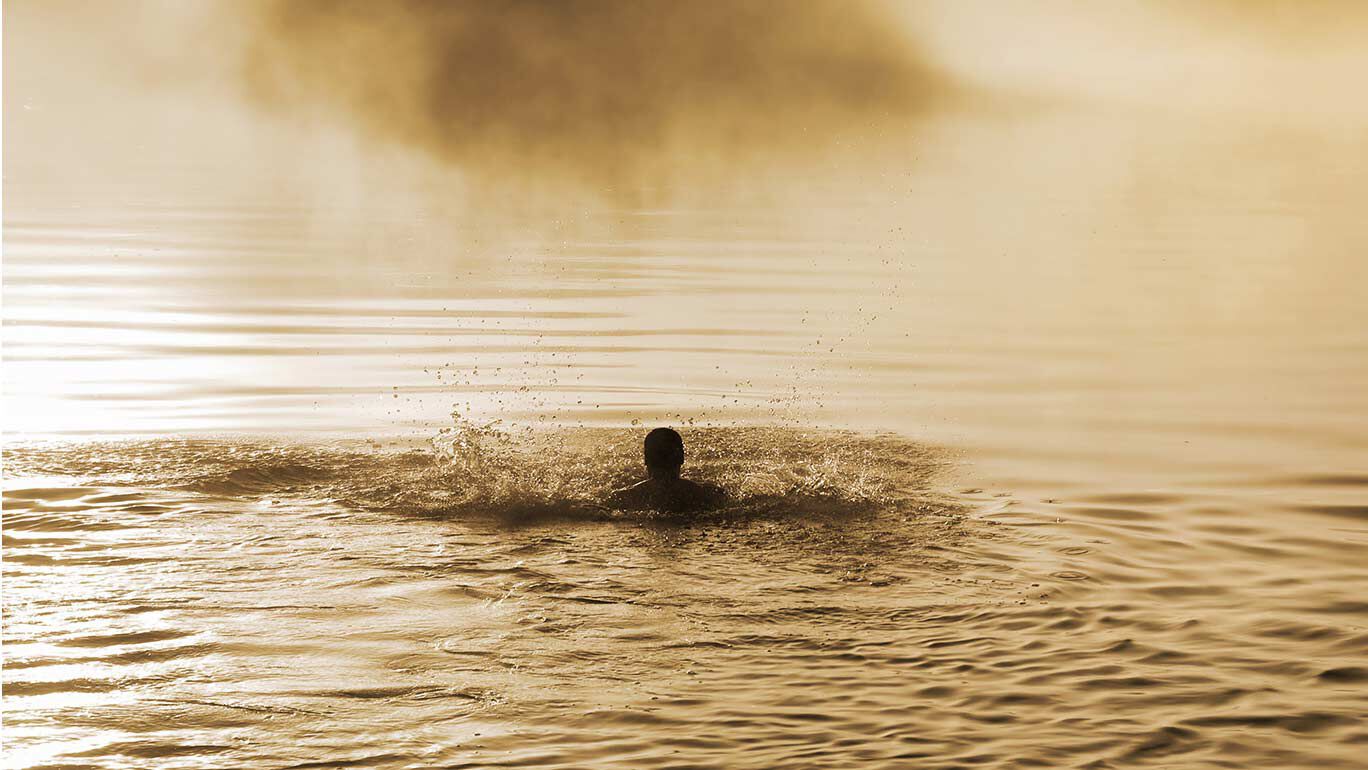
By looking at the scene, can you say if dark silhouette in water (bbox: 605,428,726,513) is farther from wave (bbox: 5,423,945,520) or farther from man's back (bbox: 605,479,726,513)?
wave (bbox: 5,423,945,520)

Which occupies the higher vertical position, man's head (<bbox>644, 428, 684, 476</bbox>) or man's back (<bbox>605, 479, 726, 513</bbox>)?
man's head (<bbox>644, 428, 684, 476</bbox>)

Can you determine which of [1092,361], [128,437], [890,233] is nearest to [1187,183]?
[890,233]

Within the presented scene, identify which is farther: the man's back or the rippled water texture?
the man's back

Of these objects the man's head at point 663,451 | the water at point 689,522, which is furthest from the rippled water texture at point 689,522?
the man's head at point 663,451

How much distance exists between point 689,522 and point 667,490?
0.32 m

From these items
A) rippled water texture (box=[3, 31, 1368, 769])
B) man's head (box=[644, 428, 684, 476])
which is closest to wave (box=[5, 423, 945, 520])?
rippled water texture (box=[3, 31, 1368, 769])

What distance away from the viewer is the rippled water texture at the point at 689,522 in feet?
23.5

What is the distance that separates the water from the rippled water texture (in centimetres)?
4

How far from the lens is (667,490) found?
35.2ft

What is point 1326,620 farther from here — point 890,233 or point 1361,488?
point 890,233

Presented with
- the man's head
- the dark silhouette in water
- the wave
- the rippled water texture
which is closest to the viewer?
the rippled water texture

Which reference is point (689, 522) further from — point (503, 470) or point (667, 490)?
point (503, 470)

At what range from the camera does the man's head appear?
1054cm

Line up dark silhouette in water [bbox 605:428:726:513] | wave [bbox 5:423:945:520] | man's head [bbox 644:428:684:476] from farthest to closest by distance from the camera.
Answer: wave [bbox 5:423:945:520] < dark silhouette in water [bbox 605:428:726:513] < man's head [bbox 644:428:684:476]
